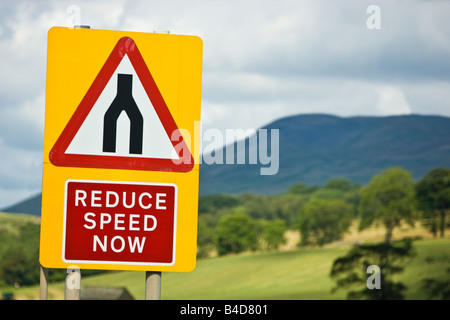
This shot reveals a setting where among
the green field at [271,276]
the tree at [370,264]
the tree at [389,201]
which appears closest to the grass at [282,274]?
the green field at [271,276]

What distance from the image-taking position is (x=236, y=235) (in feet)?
599

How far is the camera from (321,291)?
139000 mm

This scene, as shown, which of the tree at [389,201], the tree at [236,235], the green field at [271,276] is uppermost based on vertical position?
the tree at [389,201]

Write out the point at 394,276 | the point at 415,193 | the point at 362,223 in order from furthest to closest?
the point at 362,223 → the point at 415,193 → the point at 394,276

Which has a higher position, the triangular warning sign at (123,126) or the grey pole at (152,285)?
the triangular warning sign at (123,126)

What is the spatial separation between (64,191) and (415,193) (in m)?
149

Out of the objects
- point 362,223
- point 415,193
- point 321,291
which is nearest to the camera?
point 321,291

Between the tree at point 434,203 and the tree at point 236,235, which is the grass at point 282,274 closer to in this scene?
the tree at point 434,203

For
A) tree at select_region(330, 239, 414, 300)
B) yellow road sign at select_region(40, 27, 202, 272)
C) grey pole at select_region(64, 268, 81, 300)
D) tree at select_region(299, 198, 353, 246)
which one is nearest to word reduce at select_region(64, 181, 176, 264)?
yellow road sign at select_region(40, 27, 202, 272)

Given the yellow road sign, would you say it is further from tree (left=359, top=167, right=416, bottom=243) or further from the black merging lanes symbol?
tree (left=359, top=167, right=416, bottom=243)

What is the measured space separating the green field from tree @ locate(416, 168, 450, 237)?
3444 millimetres

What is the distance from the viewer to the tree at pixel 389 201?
483 feet
